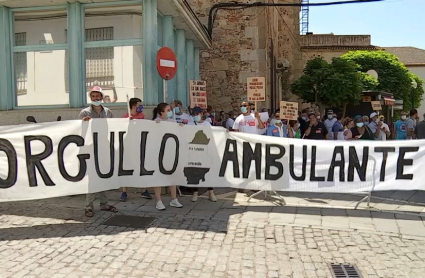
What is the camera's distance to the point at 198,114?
8.43m

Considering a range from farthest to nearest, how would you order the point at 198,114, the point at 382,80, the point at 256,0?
the point at 382,80 → the point at 256,0 → the point at 198,114

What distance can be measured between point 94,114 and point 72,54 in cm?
264

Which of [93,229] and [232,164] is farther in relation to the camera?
[232,164]

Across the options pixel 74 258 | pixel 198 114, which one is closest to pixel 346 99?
pixel 198 114

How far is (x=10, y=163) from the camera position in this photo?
627 cm

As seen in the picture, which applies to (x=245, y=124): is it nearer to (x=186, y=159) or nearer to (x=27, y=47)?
(x=186, y=159)

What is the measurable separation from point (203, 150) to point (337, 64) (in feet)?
53.6

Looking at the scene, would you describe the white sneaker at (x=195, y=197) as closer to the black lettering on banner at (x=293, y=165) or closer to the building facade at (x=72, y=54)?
the black lettering on banner at (x=293, y=165)

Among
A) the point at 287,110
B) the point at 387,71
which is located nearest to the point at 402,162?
the point at 287,110

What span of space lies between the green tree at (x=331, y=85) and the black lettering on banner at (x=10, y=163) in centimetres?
1649

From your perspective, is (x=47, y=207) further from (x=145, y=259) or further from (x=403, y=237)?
(x=403, y=237)

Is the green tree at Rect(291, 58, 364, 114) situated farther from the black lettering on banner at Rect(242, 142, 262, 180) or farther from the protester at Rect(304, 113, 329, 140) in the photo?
the black lettering on banner at Rect(242, 142, 262, 180)

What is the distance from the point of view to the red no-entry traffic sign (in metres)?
8.25

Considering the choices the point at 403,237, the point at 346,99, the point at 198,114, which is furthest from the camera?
the point at 346,99
